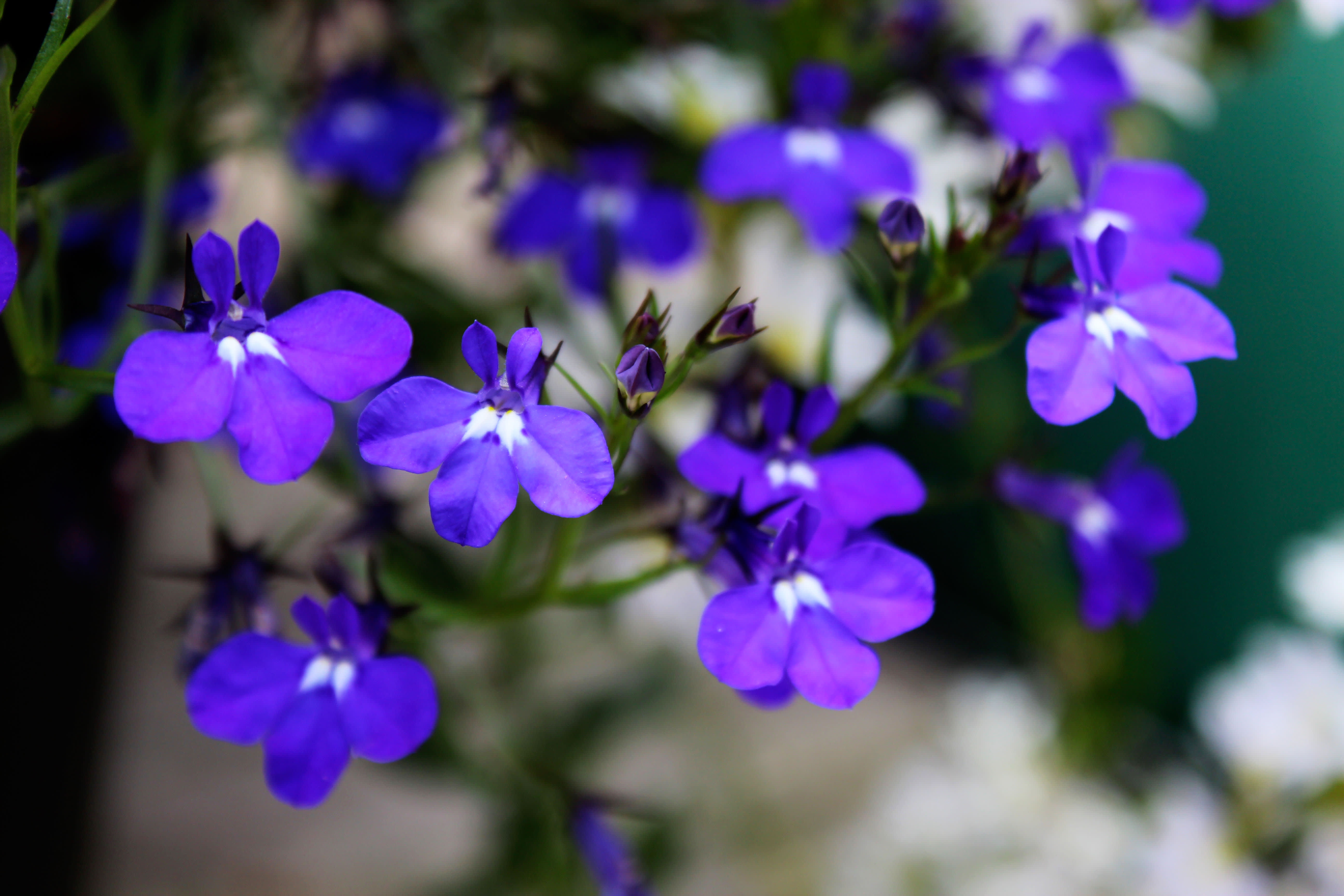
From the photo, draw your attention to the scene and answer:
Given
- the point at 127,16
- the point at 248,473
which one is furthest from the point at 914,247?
the point at 127,16

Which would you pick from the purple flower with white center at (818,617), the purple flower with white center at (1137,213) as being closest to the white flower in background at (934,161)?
the purple flower with white center at (1137,213)

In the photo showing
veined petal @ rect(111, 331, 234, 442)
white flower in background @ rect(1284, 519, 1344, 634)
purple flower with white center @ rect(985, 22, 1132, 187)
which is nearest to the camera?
veined petal @ rect(111, 331, 234, 442)

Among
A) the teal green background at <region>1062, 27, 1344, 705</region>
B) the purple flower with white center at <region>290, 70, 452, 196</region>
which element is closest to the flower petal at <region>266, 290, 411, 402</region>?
the purple flower with white center at <region>290, 70, 452, 196</region>

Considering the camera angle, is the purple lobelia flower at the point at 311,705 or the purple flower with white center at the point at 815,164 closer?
the purple lobelia flower at the point at 311,705

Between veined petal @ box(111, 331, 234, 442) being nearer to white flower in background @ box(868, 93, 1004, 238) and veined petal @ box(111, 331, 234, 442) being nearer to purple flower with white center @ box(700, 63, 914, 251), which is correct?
purple flower with white center @ box(700, 63, 914, 251)

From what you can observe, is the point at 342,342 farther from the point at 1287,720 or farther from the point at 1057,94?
the point at 1287,720

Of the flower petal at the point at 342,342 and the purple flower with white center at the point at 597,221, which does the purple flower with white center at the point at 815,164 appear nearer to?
the purple flower with white center at the point at 597,221
